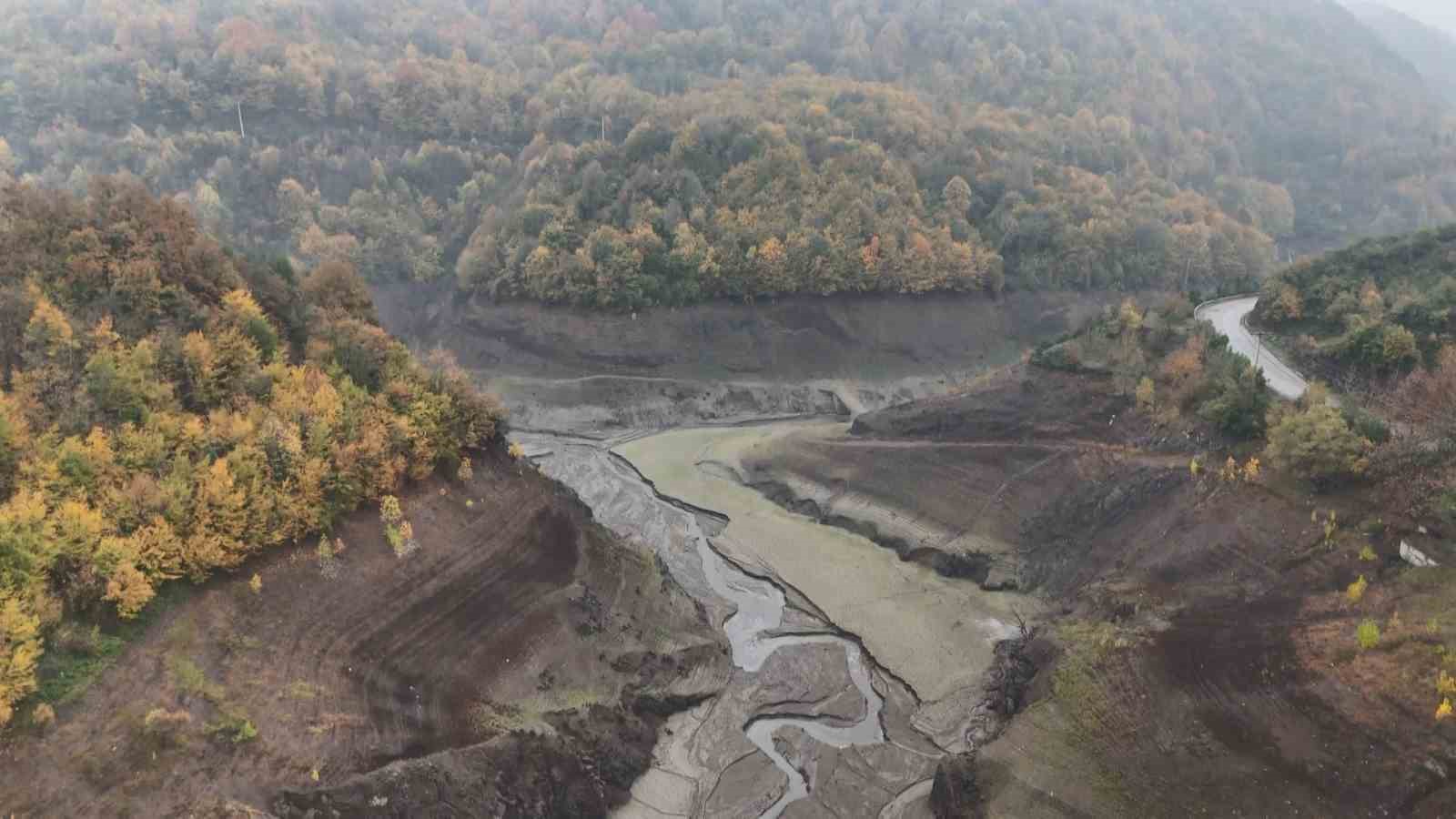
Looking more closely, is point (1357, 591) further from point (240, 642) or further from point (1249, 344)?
point (240, 642)

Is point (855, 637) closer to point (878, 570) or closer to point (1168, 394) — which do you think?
point (878, 570)

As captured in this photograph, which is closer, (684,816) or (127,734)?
(127,734)

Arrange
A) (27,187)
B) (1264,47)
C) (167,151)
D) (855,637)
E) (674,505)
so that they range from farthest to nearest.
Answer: (1264,47), (167,151), (674,505), (855,637), (27,187)

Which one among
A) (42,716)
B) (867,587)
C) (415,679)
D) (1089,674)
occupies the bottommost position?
(867,587)

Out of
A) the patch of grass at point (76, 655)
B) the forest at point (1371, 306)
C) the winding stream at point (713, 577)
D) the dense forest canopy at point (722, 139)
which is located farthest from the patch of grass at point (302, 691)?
the dense forest canopy at point (722, 139)

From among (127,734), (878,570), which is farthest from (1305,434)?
(127,734)

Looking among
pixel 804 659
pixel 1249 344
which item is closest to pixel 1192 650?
pixel 804 659
